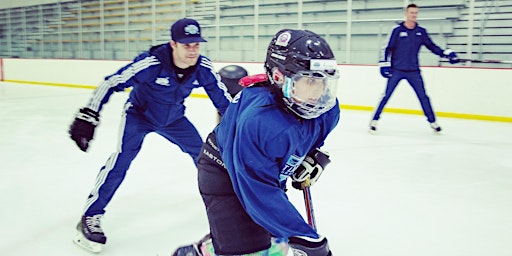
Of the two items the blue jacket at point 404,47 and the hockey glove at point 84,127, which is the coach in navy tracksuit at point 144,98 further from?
the blue jacket at point 404,47

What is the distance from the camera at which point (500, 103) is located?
21.7 feet

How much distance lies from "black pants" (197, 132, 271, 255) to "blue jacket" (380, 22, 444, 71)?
4.51m

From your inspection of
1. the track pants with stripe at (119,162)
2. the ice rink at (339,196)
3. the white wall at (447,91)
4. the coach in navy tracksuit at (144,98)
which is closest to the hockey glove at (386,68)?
the ice rink at (339,196)

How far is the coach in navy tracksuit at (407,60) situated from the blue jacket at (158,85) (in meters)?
3.50

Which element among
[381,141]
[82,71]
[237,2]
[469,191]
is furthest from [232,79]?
[82,71]

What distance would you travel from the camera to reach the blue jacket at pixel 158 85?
2.22m

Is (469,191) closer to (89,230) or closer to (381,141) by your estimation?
(381,141)

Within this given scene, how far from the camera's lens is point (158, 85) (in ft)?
7.58

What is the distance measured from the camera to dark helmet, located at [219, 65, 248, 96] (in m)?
2.32

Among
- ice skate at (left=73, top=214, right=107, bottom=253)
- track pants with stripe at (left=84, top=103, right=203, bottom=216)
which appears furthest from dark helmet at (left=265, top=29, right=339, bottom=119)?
ice skate at (left=73, top=214, right=107, bottom=253)

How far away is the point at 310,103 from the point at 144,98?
1.35m

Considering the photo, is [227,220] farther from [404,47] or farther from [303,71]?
[404,47]

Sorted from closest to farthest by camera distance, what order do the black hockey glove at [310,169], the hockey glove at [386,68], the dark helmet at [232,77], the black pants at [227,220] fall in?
the black pants at [227,220]
the black hockey glove at [310,169]
the dark helmet at [232,77]
the hockey glove at [386,68]

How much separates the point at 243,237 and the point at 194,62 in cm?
111
